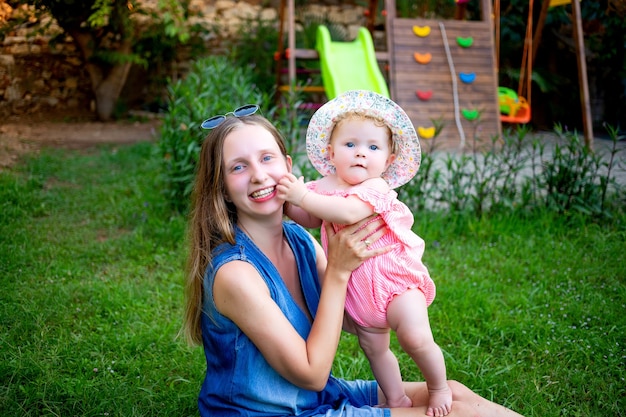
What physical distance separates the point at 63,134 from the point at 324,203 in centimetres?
792

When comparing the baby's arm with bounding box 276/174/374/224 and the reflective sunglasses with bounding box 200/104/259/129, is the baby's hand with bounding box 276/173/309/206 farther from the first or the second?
the reflective sunglasses with bounding box 200/104/259/129


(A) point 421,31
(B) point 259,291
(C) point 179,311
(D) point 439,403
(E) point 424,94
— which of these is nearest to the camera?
(B) point 259,291

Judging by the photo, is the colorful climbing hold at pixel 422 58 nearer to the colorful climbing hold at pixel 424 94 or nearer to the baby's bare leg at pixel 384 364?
the colorful climbing hold at pixel 424 94

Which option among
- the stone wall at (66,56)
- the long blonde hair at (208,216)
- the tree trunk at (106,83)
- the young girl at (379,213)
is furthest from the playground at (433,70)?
the long blonde hair at (208,216)

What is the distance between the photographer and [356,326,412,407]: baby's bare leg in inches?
74.8

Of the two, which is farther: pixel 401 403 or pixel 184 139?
pixel 184 139

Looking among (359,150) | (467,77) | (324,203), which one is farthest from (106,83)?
(324,203)

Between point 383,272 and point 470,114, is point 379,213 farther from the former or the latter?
point 470,114

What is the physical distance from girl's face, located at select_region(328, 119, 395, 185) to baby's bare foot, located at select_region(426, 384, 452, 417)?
711 mm

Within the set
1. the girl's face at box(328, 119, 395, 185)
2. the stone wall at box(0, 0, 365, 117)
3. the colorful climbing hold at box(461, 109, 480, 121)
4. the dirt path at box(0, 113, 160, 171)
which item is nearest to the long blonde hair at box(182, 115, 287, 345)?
the girl's face at box(328, 119, 395, 185)

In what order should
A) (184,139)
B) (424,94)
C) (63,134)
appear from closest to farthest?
(184,139), (424,94), (63,134)

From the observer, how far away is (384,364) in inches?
75.2

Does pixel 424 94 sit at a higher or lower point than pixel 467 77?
lower

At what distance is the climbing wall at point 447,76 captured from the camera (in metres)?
6.86
